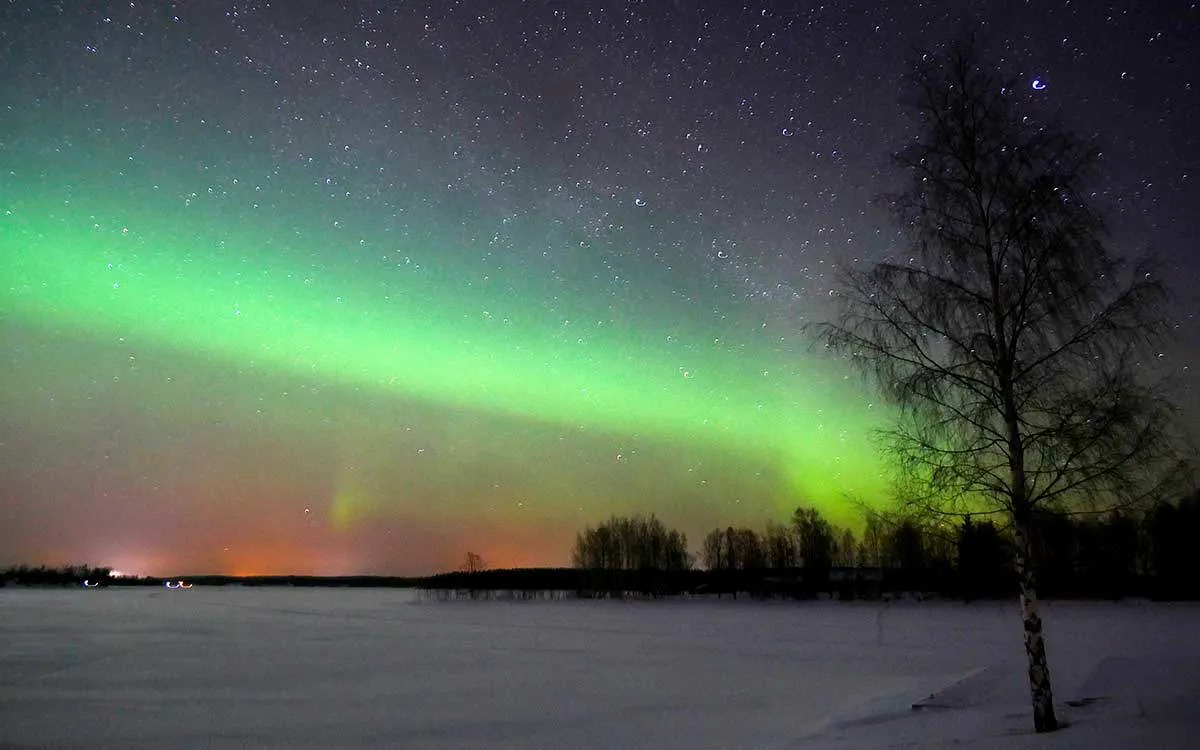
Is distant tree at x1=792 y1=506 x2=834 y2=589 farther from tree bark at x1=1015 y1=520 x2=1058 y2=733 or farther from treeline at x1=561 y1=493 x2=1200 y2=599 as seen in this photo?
tree bark at x1=1015 y1=520 x2=1058 y2=733

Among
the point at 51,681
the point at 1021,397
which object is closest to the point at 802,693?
the point at 1021,397

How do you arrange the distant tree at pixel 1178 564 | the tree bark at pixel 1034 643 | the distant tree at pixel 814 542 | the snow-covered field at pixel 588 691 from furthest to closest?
the distant tree at pixel 814 542, the distant tree at pixel 1178 564, the snow-covered field at pixel 588 691, the tree bark at pixel 1034 643

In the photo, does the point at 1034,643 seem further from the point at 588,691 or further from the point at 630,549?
the point at 630,549

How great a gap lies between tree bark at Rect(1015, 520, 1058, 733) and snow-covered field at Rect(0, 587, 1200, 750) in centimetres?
42

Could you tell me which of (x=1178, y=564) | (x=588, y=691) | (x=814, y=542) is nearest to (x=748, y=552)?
(x=814, y=542)

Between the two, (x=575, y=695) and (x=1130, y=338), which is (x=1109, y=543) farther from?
(x=575, y=695)

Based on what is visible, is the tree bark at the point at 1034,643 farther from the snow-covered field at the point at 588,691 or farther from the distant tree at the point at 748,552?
the distant tree at the point at 748,552

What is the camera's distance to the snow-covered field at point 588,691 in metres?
13.9

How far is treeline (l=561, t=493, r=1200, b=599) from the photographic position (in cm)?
1397

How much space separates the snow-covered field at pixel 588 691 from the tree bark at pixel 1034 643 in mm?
416

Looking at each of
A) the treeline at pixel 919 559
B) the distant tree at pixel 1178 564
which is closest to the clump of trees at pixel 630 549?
the treeline at pixel 919 559

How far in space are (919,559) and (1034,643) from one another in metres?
4.87

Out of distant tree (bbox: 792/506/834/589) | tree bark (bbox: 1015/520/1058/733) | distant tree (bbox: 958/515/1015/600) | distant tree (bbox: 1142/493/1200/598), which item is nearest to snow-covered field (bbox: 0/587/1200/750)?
tree bark (bbox: 1015/520/1058/733)

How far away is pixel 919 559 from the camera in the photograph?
656 inches
